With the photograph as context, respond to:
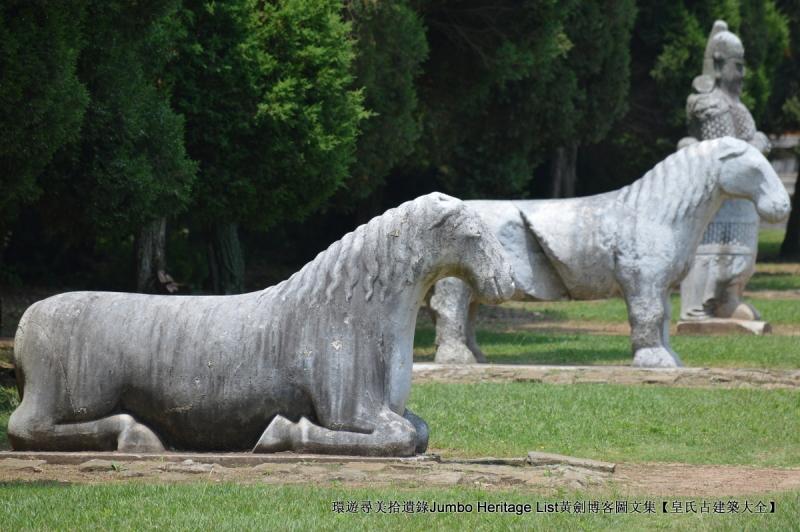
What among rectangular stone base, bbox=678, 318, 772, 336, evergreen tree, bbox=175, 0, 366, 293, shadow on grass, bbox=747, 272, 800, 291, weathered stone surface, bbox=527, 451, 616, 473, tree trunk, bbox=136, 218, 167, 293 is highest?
evergreen tree, bbox=175, 0, 366, 293

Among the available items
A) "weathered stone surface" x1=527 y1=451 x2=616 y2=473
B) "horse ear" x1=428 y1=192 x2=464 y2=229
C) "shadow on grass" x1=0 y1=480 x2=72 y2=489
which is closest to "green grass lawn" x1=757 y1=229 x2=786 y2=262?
"weathered stone surface" x1=527 y1=451 x2=616 y2=473

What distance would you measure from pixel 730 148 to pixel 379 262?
269 inches

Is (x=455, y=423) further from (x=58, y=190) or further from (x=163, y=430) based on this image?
(x=58, y=190)

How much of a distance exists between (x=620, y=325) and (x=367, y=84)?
248 inches

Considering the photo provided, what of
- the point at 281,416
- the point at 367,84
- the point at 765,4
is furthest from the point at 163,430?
the point at 765,4

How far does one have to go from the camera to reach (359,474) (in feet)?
27.5

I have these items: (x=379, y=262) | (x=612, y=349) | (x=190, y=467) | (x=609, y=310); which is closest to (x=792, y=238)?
(x=609, y=310)

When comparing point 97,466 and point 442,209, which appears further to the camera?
point 442,209

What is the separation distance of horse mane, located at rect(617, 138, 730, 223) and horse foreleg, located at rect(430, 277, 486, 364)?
2.10 metres

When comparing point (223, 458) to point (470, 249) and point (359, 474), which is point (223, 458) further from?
point (470, 249)

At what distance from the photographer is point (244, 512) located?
735 centimetres

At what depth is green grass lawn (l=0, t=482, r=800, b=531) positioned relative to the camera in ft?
23.4

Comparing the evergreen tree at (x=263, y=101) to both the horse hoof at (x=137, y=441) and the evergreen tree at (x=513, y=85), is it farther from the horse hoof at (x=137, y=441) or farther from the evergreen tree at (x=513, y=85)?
the horse hoof at (x=137, y=441)

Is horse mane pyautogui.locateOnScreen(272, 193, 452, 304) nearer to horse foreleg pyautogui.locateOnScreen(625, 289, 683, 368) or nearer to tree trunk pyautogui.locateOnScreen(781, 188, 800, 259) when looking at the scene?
horse foreleg pyautogui.locateOnScreen(625, 289, 683, 368)
